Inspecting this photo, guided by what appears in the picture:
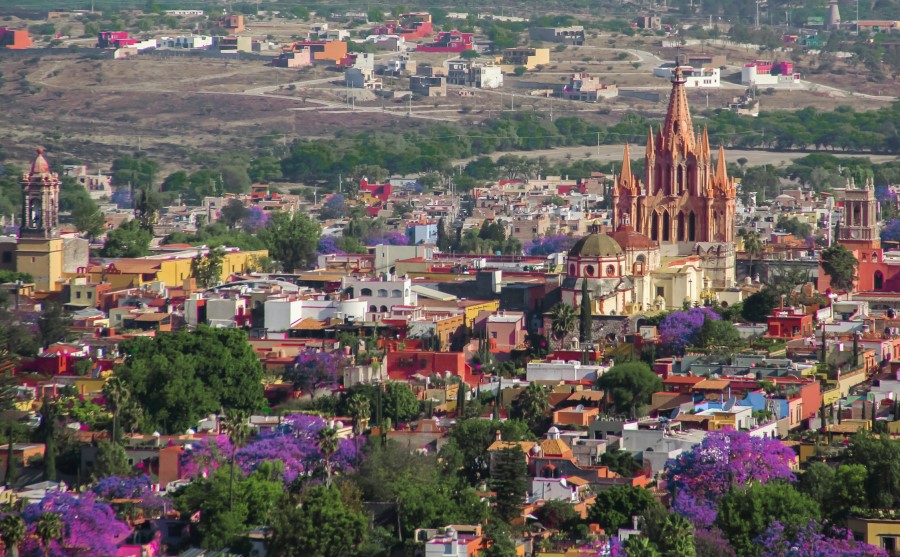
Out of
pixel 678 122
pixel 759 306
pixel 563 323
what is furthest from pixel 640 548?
pixel 678 122

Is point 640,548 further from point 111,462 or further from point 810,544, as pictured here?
point 111,462

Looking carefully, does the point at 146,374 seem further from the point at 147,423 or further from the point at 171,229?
the point at 171,229

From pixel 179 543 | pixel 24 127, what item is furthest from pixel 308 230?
pixel 24 127

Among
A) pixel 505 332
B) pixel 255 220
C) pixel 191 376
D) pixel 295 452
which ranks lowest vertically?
pixel 255 220

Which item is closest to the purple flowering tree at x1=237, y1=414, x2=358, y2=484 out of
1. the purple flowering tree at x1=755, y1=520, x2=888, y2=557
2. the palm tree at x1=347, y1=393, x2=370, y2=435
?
the palm tree at x1=347, y1=393, x2=370, y2=435

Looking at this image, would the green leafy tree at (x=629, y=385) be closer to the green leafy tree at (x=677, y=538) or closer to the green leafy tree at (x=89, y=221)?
the green leafy tree at (x=677, y=538)
